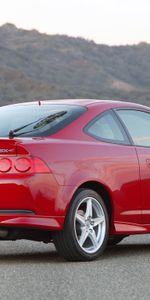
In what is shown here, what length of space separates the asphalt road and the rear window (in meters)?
1.16

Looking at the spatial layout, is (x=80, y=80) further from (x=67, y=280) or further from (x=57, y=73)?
(x=67, y=280)

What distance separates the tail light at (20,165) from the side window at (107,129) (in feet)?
2.84

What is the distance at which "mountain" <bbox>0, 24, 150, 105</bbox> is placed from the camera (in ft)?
380

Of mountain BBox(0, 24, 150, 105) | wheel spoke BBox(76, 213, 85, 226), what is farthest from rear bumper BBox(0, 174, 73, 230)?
mountain BBox(0, 24, 150, 105)

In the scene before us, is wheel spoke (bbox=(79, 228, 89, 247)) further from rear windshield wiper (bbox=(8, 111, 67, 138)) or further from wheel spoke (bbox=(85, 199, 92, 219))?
rear windshield wiper (bbox=(8, 111, 67, 138))

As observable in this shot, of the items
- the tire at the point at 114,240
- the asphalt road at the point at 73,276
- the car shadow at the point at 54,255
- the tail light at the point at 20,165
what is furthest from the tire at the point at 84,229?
the tire at the point at 114,240

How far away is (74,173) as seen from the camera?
835cm

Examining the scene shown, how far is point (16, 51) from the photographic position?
128 m

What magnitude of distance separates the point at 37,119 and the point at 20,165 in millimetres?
822

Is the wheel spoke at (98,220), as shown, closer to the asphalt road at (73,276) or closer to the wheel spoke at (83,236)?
the wheel spoke at (83,236)

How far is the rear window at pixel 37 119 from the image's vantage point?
8.57 meters

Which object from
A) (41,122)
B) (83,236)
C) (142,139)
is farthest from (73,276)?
(142,139)

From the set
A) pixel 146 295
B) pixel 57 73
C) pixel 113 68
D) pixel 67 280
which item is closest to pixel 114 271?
pixel 67 280

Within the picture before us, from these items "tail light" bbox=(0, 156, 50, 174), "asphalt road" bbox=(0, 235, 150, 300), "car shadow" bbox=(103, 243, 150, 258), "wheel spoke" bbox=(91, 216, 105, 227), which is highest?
"tail light" bbox=(0, 156, 50, 174)
